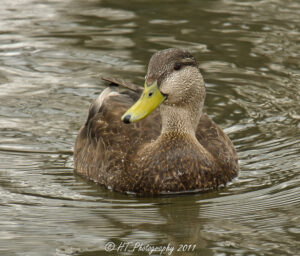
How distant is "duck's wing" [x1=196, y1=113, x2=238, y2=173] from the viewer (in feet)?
31.1

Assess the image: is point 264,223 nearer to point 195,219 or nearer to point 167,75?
point 195,219

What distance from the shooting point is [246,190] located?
30.4ft

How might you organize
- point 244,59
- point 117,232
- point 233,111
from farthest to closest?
point 244,59
point 233,111
point 117,232

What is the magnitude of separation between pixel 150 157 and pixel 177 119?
52 centimetres

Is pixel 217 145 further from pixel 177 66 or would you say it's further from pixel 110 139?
pixel 110 139

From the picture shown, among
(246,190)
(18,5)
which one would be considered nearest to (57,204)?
(246,190)

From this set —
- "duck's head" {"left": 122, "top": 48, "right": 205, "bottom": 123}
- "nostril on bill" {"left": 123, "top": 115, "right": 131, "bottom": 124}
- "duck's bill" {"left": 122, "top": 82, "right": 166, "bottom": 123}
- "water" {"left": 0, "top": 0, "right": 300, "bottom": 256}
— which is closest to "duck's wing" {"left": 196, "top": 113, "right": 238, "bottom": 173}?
"water" {"left": 0, "top": 0, "right": 300, "bottom": 256}

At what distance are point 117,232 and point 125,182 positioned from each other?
126 centimetres

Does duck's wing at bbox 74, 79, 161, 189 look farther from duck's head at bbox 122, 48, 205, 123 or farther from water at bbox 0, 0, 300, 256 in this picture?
duck's head at bbox 122, 48, 205, 123

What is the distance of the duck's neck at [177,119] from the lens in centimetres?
938

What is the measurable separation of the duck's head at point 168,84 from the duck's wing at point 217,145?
0.48m

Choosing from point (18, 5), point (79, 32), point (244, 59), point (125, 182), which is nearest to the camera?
point (125, 182)

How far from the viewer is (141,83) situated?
41.8 ft

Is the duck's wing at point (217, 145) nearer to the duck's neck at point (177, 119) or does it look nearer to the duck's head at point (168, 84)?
the duck's neck at point (177, 119)
